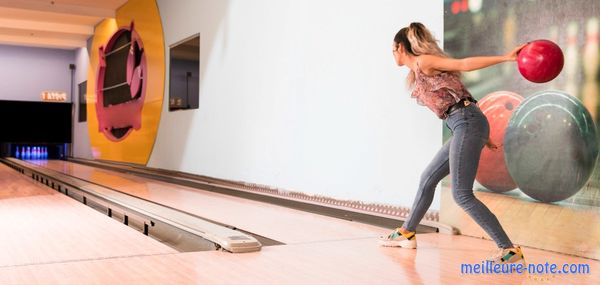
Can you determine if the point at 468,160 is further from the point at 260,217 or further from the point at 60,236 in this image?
the point at 60,236

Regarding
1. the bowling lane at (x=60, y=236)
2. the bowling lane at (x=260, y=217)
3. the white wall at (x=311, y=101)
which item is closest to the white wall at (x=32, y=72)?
the white wall at (x=311, y=101)

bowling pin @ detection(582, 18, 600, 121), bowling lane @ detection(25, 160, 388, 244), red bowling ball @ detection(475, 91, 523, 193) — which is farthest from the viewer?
bowling lane @ detection(25, 160, 388, 244)

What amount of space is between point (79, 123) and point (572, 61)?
508 inches

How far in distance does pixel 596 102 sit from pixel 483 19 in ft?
2.66

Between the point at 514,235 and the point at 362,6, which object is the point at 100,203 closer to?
the point at 362,6

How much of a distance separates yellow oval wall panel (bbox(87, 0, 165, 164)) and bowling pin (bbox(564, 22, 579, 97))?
6.15 m

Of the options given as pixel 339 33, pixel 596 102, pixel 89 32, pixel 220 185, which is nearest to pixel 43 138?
pixel 89 32

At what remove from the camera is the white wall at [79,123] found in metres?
12.8

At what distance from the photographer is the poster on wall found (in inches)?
96.1

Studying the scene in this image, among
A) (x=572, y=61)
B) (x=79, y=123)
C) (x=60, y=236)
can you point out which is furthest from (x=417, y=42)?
(x=79, y=123)

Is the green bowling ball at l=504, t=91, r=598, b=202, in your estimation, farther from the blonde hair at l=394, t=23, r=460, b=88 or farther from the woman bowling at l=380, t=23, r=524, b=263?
the blonde hair at l=394, t=23, r=460, b=88

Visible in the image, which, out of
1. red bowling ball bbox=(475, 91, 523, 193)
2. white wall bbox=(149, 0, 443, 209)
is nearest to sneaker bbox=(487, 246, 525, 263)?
red bowling ball bbox=(475, 91, 523, 193)

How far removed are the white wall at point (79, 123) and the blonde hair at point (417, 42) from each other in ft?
36.5

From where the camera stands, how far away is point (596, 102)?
2398 millimetres
